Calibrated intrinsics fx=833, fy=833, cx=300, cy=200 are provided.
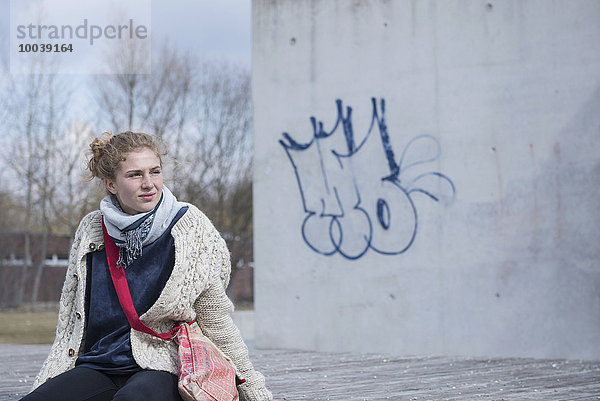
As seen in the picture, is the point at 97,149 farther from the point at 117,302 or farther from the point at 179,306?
the point at 179,306

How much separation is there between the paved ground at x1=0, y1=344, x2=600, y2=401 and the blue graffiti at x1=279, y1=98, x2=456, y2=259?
1187 mm

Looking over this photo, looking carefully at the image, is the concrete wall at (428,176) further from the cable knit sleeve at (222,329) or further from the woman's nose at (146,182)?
the woman's nose at (146,182)

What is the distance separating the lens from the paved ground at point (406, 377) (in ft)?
17.4

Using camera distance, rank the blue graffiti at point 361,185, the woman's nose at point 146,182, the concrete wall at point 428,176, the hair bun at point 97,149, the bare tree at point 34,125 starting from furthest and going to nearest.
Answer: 1. the bare tree at point 34,125
2. the blue graffiti at point 361,185
3. the concrete wall at point 428,176
4. the hair bun at point 97,149
5. the woman's nose at point 146,182

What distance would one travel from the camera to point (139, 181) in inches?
131

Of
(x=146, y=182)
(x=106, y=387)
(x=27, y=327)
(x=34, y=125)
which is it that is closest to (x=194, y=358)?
(x=106, y=387)


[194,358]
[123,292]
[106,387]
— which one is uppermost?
[123,292]

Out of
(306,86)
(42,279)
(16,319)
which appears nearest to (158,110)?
(16,319)

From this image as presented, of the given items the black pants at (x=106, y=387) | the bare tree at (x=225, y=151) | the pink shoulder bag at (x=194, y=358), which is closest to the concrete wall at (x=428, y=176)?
the pink shoulder bag at (x=194, y=358)

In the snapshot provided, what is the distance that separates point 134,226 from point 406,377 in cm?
360

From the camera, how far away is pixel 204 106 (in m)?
26.1

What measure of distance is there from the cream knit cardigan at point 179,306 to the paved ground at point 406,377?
1.89 meters

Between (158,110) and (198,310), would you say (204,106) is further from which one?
(198,310)

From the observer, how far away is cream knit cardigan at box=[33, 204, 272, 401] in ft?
10.5
